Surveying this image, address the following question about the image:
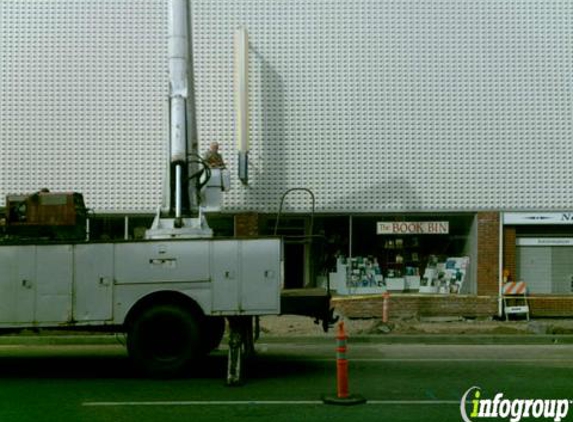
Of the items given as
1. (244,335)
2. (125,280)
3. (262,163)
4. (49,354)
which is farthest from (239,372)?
(262,163)

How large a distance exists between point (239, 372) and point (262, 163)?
1068 centimetres

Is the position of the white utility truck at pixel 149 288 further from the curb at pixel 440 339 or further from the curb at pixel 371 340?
the curb at pixel 440 339

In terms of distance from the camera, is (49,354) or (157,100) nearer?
(49,354)

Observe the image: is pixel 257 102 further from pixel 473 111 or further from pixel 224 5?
pixel 473 111

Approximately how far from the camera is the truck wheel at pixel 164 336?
Answer: 12.2 metres

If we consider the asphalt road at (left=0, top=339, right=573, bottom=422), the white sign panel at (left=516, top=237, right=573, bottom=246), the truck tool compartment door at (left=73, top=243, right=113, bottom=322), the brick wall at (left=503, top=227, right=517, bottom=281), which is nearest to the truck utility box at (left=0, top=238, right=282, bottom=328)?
the truck tool compartment door at (left=73, top=243, right=113, bottom=322)

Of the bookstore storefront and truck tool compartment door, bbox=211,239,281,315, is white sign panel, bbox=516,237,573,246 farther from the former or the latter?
truck tool compartment door, bbox=211,239,281,315

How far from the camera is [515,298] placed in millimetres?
21891

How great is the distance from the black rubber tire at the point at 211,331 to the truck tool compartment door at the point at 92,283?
54.4 inches

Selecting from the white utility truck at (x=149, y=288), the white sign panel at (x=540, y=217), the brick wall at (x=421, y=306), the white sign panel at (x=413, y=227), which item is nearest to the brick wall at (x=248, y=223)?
the brick wall at (x=421, y=306)

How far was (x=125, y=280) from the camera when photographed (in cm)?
1226
